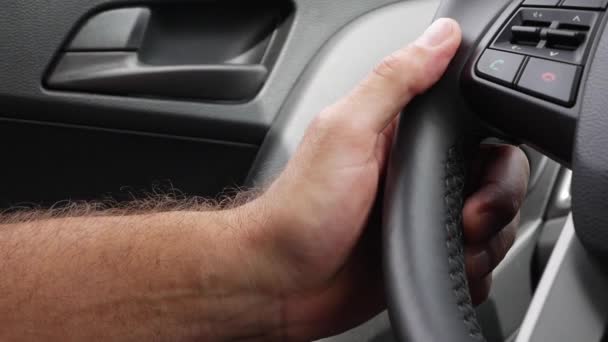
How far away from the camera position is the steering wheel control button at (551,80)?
51 cm

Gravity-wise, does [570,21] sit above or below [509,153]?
above

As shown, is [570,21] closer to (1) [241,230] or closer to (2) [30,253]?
(1) [241,230]

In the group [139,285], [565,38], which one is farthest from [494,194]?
[139,285]

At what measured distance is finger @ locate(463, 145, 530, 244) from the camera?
67 centimetres

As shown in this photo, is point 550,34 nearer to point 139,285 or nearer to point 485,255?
point 485,255

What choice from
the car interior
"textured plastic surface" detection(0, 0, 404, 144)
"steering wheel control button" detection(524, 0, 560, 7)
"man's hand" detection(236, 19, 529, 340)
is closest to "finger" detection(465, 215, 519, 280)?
"man's hand" detection(236, 19, 529, 340)

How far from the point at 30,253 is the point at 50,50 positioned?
347 millimetres

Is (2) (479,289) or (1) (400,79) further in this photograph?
(2) (479,289)

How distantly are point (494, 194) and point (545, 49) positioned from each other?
0.17 meters

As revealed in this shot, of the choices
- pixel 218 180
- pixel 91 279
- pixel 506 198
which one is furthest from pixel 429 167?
pixel 218 180

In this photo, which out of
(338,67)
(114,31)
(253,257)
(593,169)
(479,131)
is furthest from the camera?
(114,31)

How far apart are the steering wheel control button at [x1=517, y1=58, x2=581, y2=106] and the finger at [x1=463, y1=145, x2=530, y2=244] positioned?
0.51 feet

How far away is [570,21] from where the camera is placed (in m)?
0.54

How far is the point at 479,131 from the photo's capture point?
1.94 ft
